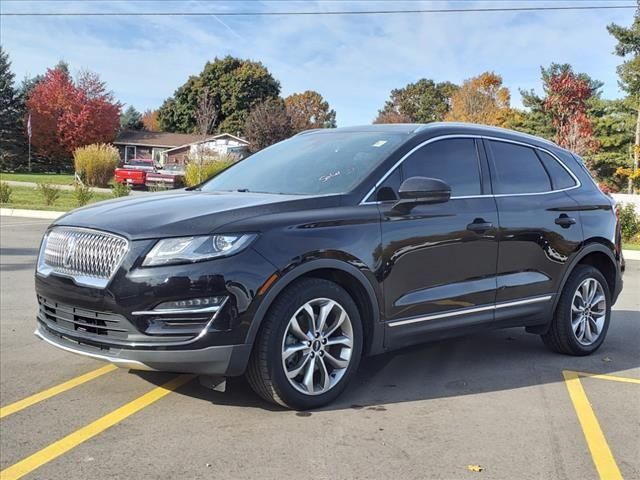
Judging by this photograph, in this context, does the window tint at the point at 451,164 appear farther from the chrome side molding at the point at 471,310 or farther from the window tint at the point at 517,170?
the chrome side molding at the point at 471,310

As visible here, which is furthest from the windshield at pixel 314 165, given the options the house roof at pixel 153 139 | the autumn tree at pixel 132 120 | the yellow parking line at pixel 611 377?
the autumn tree at pixel 132 120

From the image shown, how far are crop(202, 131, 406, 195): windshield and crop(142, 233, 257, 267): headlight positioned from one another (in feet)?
2.94

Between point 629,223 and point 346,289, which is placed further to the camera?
point 629,223

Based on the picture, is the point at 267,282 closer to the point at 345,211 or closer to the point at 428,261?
the point at 345,211

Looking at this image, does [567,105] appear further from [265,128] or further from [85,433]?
[85,433]

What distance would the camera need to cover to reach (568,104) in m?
35.3

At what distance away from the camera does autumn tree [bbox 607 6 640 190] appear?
102 ft

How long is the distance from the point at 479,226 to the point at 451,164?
1.64ft

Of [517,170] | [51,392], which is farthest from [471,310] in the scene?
[51,392]

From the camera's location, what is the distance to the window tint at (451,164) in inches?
177

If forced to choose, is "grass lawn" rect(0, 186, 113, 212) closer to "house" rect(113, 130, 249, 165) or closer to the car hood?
the car hood

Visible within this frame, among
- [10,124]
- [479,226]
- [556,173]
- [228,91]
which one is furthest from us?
[228,91]

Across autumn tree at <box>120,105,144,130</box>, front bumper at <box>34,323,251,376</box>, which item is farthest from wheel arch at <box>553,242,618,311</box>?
autumn tree at <box>120,105,144,130</box>

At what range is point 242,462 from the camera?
128 inches
